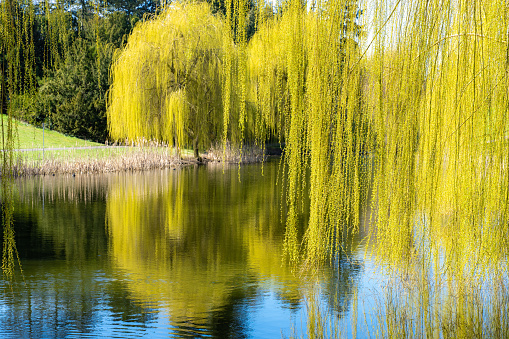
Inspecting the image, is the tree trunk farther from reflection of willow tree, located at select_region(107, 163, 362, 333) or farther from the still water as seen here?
the still water

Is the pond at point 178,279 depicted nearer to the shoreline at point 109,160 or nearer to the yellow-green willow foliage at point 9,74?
the yellow-green willow foliage at point 9,74

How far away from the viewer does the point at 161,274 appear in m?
5.58

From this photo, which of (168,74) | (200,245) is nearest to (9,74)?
(200,245)

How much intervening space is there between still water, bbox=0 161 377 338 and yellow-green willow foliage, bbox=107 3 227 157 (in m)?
5.20

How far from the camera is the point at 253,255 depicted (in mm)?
6355

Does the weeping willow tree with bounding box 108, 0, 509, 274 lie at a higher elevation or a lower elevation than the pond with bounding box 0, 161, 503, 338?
higher

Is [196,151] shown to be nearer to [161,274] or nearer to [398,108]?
[161,274]

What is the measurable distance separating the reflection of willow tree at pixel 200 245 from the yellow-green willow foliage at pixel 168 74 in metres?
3.27

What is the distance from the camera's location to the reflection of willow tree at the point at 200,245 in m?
4.81

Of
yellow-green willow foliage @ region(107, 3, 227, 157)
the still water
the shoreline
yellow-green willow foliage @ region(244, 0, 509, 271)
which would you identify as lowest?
the still water

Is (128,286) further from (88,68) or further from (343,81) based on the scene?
(88,68)

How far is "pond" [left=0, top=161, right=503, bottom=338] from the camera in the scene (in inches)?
160

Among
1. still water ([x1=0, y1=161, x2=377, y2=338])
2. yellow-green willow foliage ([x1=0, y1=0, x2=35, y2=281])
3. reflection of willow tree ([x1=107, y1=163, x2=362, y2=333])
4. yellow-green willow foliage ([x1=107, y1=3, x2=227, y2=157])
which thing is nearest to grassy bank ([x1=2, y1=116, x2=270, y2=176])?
yellow-green willow foliage ([x1=107, y1=3, x2=227, y2=157])

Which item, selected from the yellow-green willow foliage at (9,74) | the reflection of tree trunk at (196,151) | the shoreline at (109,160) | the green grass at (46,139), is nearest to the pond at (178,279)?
the yellow-green willow foliage at (9,74)
